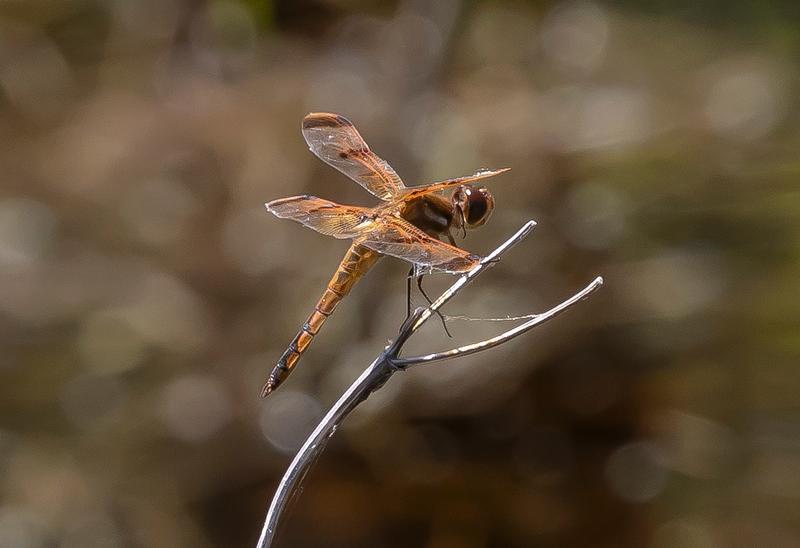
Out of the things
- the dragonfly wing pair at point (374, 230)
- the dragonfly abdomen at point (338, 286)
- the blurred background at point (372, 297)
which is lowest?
the blurred background at point (372, 297)

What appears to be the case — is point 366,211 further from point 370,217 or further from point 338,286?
point 338,286

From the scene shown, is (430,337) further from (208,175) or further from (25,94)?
(25,94)

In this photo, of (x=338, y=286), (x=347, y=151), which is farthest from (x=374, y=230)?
(x=347, y=151)

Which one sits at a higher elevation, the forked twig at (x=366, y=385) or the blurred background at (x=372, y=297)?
the forked twig at (x=366, y=385)

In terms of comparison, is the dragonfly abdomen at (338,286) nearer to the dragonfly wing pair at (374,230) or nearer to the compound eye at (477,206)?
the dragonfly wing pair at (374,230)

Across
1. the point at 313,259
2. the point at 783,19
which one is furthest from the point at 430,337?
the point at 783,19

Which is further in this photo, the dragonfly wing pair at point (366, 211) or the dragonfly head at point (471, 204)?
the dragonfly head at point (471, 204)

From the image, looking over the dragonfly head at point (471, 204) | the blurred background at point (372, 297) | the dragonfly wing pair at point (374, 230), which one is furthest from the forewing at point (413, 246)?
the blurred background at point (372, 297)
